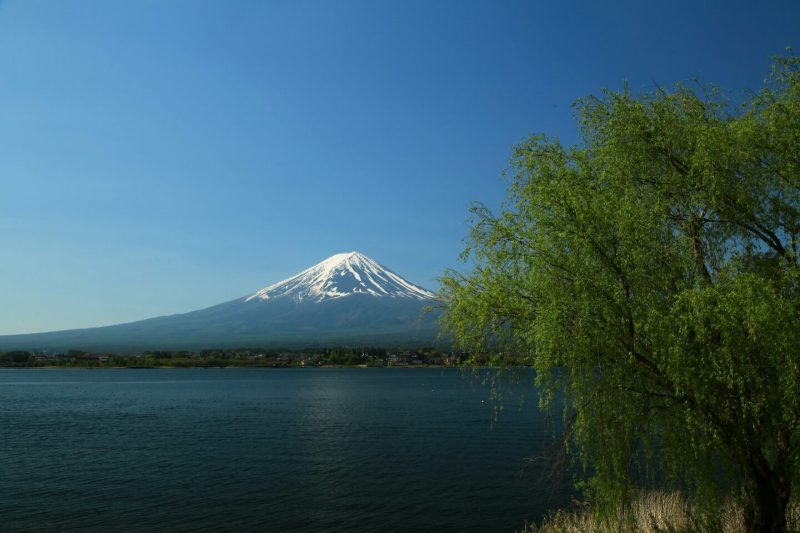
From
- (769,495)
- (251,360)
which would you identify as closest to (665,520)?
(769,495)

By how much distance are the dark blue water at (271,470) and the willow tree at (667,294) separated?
4.96 metres

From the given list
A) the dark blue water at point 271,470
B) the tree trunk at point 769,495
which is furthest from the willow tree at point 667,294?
the dark blue water at point 271,470

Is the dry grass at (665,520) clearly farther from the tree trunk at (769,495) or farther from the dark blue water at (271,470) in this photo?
the dark blue water at (271,470)

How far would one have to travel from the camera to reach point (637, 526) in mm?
13984

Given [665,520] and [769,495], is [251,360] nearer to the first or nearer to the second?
[665,520]

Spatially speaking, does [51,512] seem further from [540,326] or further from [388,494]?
[540,326]

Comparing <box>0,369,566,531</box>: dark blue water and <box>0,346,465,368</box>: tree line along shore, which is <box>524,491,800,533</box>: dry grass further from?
<box>0,346,465,368</box>: tree line along shore

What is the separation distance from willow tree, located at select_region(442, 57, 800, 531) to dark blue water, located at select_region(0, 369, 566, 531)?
496 cm

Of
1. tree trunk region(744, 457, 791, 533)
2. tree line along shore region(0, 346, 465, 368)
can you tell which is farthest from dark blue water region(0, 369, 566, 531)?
tree line along shore region(0, 346, 465, 368)

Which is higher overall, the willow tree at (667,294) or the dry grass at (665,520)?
the willow tree at (667,294)

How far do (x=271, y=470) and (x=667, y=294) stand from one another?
2477 centimetres

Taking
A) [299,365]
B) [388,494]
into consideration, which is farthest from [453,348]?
[299,365]

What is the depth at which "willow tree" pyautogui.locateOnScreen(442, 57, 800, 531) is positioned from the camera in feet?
32.4

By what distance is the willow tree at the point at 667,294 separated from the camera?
9875mm
